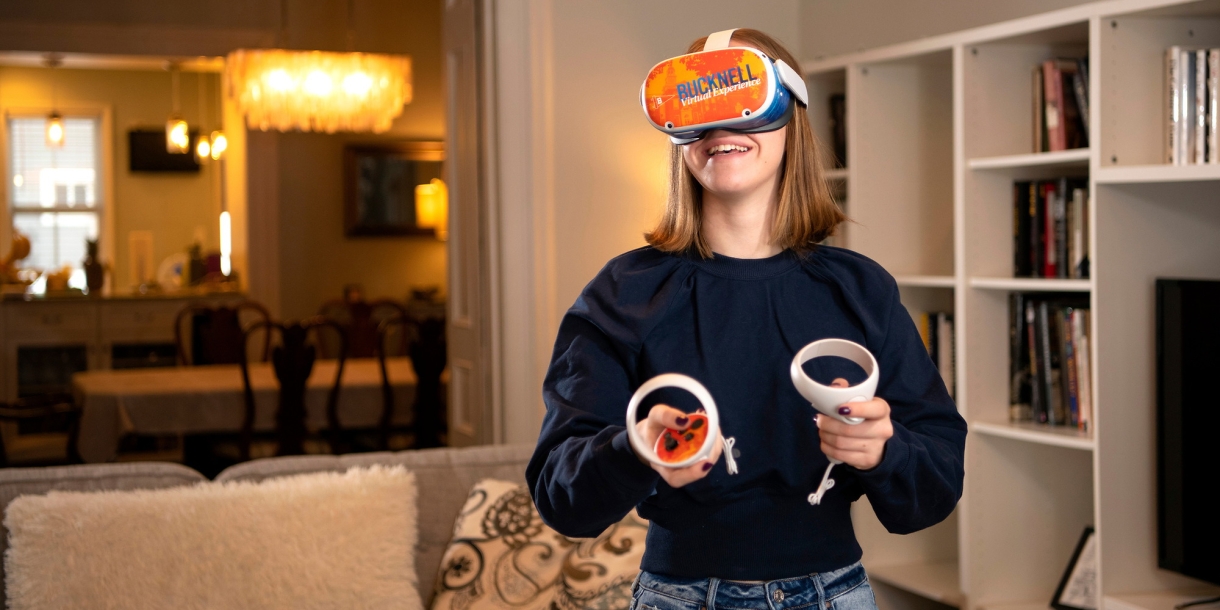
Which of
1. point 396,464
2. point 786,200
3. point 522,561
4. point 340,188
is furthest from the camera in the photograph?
point 340,188

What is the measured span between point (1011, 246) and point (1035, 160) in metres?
0.30

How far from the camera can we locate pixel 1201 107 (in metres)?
2.08

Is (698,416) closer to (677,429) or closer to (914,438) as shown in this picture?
(677,429)

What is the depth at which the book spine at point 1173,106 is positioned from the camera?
2094 mm

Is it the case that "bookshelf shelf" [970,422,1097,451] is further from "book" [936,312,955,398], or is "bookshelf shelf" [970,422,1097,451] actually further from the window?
the window

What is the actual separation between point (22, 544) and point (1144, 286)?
7.22 feet

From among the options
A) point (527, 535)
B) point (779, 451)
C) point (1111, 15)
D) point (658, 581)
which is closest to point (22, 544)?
point (527, 535)

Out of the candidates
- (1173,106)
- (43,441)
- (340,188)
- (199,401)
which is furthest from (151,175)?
(1173,106)

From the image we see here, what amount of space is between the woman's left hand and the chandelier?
4.30m

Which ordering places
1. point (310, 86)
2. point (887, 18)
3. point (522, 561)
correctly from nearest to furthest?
point (522, 561) < point (887, 18) < point (310, 86)

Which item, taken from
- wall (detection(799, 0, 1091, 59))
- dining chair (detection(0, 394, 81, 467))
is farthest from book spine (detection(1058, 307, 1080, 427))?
dining chair (detection(0, 394, 81, 467))

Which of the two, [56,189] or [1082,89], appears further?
[56,189]

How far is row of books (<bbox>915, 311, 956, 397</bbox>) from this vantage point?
2.77 m

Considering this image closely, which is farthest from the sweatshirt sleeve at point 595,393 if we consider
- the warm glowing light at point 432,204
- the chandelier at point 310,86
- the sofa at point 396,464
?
the warm glowing light at point 432,204
